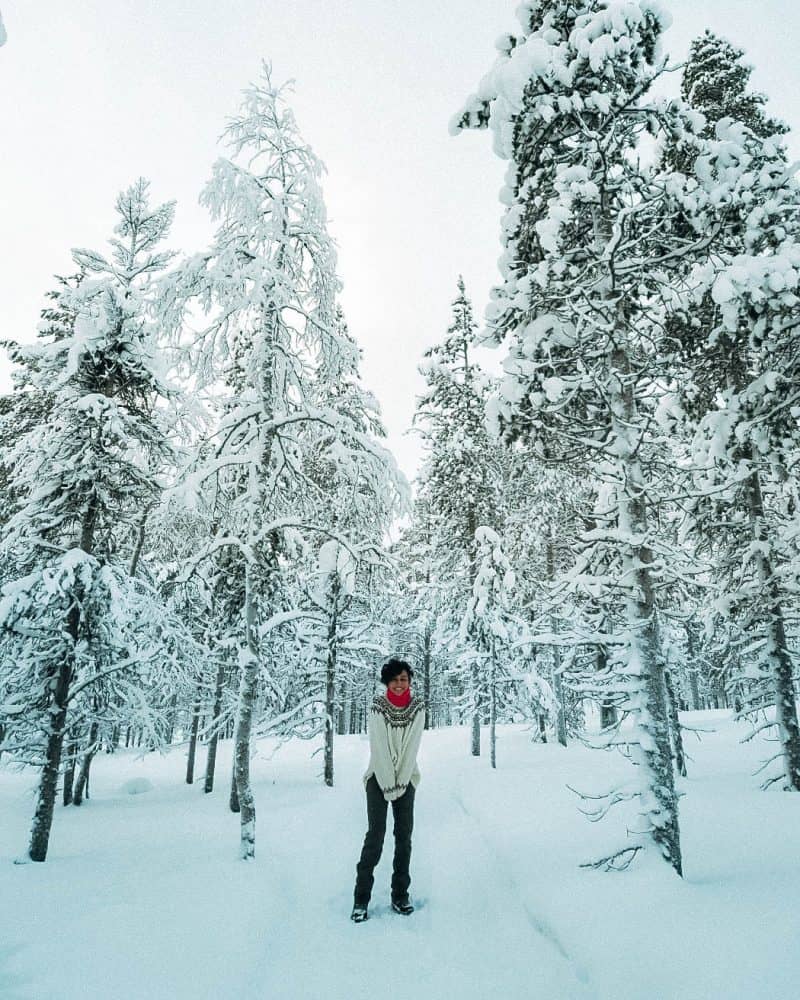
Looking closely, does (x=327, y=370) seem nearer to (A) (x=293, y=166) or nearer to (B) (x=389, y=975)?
(A) (x=293, y=166)

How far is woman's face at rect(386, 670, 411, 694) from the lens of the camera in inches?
223

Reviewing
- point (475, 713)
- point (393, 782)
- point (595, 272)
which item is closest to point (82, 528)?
point (393, 782)

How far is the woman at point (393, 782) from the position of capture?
5.22m

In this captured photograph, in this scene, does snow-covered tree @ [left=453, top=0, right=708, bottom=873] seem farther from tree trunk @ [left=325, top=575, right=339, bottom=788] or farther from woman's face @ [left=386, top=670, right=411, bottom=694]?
tree trunk @ [left=325, top=575, right=339, bottom=788]

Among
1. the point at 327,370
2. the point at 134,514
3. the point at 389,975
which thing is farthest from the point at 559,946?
the point at 134,514

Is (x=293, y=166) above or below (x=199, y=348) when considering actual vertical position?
above

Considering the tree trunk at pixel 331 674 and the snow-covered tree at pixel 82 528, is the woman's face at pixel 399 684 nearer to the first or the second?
the snow-covered tree at pixel 82 528

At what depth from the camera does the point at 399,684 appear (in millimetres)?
5703

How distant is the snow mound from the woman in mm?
16929

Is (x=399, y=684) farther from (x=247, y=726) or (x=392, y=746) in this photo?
(x=247, y=726)

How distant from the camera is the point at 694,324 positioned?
7.66 metres

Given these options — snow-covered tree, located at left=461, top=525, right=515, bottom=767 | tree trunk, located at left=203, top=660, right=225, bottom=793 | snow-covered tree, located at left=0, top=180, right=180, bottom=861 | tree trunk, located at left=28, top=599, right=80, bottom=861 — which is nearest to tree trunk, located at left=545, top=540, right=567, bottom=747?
snow-covered tree, located at left=461, top=525, right=515, bottom=767

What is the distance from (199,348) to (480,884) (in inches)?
354

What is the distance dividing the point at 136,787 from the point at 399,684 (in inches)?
707
